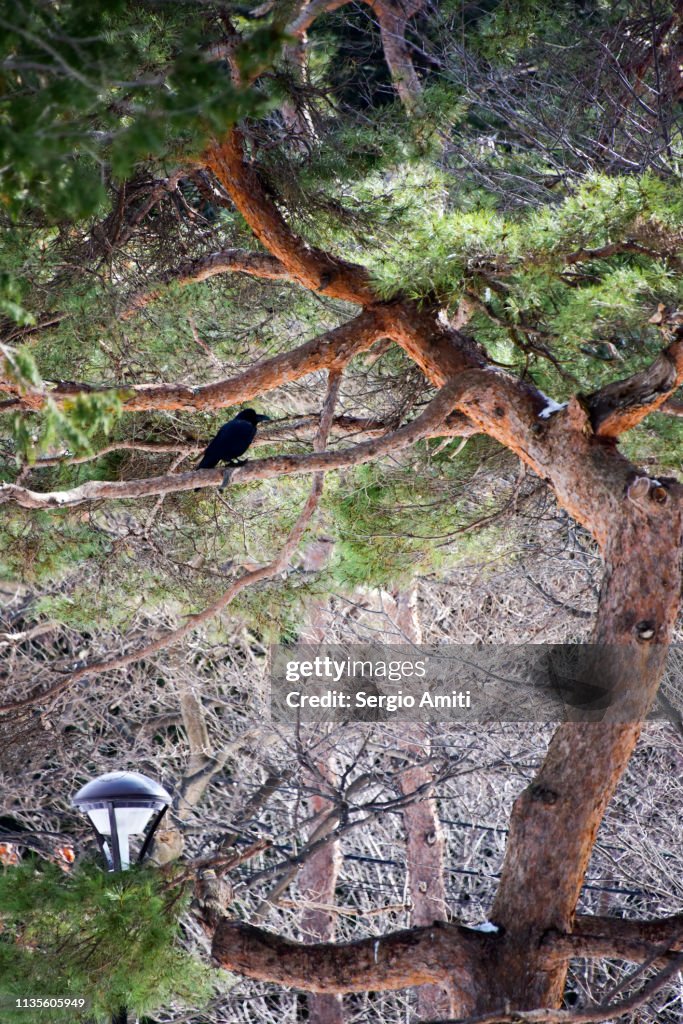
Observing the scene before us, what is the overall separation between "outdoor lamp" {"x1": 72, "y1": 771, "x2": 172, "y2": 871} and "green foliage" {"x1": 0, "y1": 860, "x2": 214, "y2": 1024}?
813mm

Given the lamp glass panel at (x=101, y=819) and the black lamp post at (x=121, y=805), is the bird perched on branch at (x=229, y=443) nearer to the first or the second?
the black lamp post at (x=121, y=805)

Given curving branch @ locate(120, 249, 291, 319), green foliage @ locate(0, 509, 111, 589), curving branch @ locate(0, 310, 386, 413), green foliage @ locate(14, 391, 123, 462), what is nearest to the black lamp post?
green foliage @ locate(0, 509, 111, 589)

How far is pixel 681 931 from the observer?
3.01 metres

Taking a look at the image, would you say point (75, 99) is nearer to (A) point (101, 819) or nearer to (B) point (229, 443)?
(B) point (229, 443)

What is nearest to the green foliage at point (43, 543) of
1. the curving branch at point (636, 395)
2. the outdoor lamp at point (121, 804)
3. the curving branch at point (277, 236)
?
the outdoor lamp at point (121, 804)

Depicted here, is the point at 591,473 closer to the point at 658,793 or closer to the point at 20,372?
the point at 20,372

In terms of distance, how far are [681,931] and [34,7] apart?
8.78 ft

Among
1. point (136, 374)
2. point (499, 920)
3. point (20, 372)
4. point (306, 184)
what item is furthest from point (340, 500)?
point (20, 372)

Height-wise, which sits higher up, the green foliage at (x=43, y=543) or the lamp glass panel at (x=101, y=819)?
the green foliage at (x=43, y=543)

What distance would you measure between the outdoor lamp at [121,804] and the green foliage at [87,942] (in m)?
0.81

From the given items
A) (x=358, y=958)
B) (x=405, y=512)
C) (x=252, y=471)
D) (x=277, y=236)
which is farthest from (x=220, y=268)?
(x=358, y=958)

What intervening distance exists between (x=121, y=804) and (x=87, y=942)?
104 cm

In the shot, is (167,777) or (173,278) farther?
(167,777)

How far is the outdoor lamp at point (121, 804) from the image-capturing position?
3.97 meters
